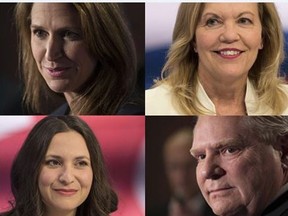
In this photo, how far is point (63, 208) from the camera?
1577mm

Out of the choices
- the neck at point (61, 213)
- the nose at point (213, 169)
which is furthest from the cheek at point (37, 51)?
the nose at point (213, 169)

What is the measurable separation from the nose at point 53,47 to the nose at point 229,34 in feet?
1.43

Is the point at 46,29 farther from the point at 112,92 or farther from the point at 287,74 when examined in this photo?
the point at 287,74

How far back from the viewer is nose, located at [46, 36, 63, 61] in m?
1.58

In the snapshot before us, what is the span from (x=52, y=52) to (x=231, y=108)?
51 cm

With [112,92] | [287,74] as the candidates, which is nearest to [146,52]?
[112,92]

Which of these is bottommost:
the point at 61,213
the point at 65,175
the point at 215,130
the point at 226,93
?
the point at 61,213

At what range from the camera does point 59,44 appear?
1.58 m

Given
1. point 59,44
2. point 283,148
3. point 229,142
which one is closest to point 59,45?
point 59,44

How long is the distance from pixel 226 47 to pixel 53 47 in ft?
1.54

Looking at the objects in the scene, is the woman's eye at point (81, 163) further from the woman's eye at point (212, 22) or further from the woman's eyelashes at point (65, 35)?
the woman's eye at point (212, 22)

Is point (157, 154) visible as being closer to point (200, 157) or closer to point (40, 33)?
point (200, 157)

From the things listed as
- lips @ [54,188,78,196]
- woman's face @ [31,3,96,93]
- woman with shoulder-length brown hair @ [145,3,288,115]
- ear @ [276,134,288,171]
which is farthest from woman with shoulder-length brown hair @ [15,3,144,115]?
ear @ [276,134,288,171]

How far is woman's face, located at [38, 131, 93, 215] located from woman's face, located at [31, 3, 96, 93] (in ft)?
0.57
